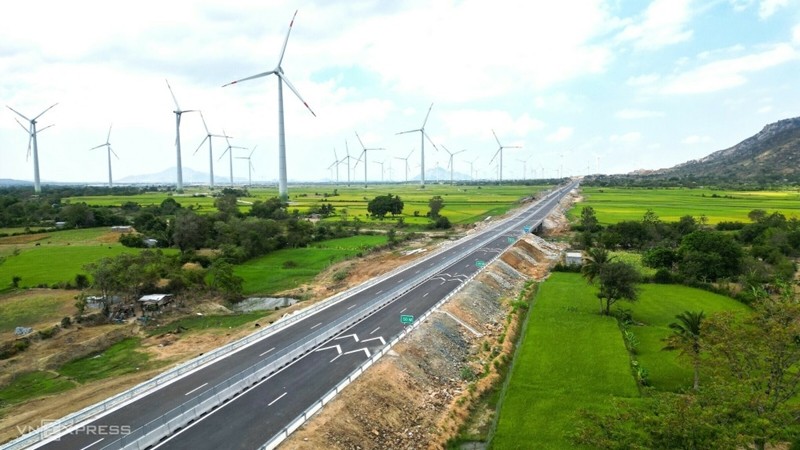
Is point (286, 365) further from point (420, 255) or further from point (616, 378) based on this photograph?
point (420, 255)

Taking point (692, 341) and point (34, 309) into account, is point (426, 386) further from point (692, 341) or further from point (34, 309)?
point (34, 309)

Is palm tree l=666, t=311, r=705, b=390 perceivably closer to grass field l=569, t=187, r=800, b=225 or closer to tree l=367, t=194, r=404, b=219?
grass field l=569, t=187, r=800, b=225

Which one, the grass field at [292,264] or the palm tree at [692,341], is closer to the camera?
the palm tree at [692,341]

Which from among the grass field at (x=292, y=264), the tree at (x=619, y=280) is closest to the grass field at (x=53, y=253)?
the grass field at (x=292, y=264)

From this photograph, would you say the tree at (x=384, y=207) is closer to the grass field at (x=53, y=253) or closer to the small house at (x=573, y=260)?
the grass field at (x=53, y=253)

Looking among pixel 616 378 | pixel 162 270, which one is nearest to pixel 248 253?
pixel 162 270

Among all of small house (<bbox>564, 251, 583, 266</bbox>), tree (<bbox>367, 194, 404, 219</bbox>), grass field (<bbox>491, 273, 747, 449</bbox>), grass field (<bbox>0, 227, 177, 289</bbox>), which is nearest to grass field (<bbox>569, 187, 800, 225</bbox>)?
small house (<bbox>564, 251, 583, 266</bbox>)
